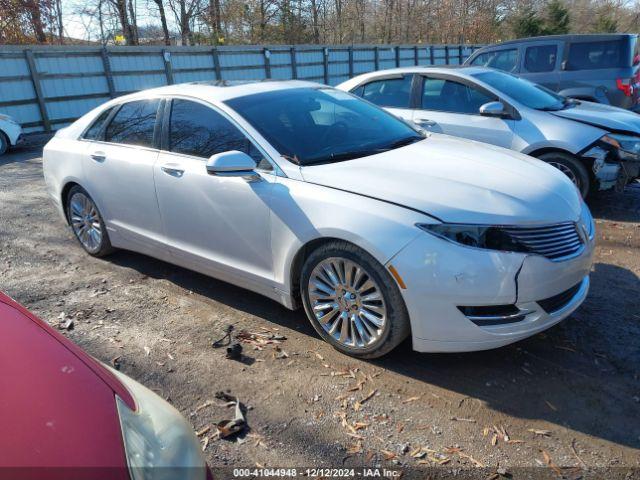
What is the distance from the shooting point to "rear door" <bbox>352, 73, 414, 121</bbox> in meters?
6.56

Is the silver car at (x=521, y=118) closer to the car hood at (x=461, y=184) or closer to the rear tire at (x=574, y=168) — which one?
the rear tire at (x=574, y=168)

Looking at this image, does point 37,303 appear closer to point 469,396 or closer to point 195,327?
point 195,327

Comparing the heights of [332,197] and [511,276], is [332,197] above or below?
above

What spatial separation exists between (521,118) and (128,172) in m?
4.22

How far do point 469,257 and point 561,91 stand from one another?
7.77 m

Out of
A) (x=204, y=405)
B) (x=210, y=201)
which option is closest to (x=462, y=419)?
(x=204, y=405)

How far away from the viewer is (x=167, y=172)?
3.92 m

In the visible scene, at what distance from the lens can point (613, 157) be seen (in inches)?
216

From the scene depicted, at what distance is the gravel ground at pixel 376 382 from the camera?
8.13ft

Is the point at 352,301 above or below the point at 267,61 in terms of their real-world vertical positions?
below

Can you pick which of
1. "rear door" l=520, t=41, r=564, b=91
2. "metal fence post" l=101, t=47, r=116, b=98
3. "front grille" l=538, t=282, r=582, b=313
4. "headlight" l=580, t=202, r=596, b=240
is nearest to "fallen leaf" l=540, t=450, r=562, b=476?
"front grille" l=538, t=282, r=582, b=313

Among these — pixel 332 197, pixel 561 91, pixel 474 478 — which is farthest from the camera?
pixel 561 91

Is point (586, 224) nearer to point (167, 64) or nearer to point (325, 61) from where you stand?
point (167, 64)

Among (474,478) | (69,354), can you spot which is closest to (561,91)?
(474,478)
